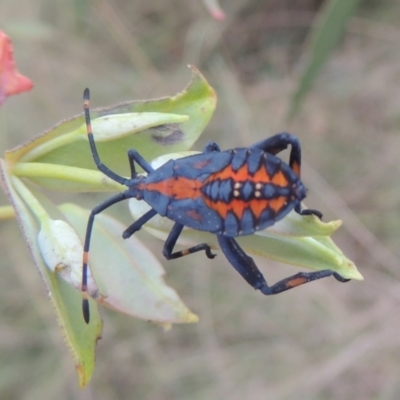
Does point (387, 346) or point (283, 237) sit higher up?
point (283, 237)

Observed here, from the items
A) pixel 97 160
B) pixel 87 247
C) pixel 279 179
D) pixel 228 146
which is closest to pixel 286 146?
pixel 279 179

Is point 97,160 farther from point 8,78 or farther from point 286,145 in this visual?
point 286,145

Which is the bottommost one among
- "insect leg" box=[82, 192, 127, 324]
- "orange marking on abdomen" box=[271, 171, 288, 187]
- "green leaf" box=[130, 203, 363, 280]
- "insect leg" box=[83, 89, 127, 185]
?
"insect leg" box=[82, 192, 127, 324]

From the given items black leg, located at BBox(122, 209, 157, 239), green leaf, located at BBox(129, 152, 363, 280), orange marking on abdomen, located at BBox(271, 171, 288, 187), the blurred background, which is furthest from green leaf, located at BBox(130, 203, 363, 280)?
the blurred background

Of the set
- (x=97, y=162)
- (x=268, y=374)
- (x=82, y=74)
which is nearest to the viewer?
(x=97, y=162)

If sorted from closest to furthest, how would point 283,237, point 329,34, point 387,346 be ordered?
point 283,237, point 329,34, point 387,346

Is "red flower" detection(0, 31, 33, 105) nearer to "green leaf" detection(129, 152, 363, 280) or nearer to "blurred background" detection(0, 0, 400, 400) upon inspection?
"green leaf" detection(129, 152, 363, 280)

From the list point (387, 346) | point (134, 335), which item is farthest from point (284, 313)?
point (134, 335)

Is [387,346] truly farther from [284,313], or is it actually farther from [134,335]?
[134,335]
